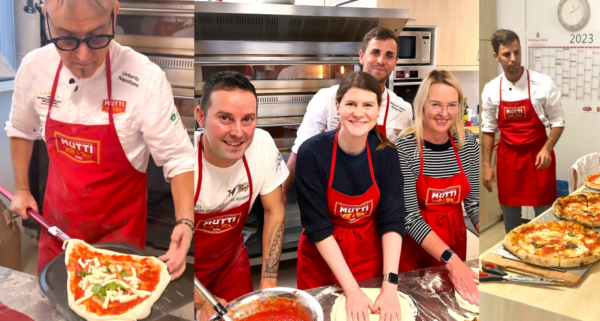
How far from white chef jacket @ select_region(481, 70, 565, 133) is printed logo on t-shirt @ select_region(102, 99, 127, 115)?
0.32 metres

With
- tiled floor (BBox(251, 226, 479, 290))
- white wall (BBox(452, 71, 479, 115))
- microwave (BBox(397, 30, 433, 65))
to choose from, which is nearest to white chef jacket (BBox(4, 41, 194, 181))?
tiled floor (BBox(251, 226, 479, 290))

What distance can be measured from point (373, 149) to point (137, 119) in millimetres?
1133

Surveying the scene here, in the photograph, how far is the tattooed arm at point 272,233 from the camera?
1394mm

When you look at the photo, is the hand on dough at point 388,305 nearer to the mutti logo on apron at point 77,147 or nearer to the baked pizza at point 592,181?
the baked pizza at point 592,181

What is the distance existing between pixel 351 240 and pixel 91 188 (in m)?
1.10

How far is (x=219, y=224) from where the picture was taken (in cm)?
134

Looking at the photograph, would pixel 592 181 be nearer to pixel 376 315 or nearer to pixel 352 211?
pixel 376 315

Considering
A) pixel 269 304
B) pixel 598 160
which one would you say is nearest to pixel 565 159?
pixel 598 160

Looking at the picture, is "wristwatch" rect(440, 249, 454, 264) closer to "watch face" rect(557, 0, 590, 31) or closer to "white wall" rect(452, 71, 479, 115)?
"watch face" rect(557, 0, 590, 31)

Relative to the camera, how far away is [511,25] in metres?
0.36

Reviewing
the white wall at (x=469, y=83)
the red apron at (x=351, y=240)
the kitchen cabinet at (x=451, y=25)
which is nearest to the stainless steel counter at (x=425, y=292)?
the red apron at (x=351, y=240)

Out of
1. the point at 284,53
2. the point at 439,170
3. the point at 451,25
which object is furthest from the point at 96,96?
the point at 451,25

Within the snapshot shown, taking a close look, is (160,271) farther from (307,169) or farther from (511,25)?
(307,169)

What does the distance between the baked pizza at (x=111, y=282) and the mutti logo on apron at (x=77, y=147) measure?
81 millimetres
